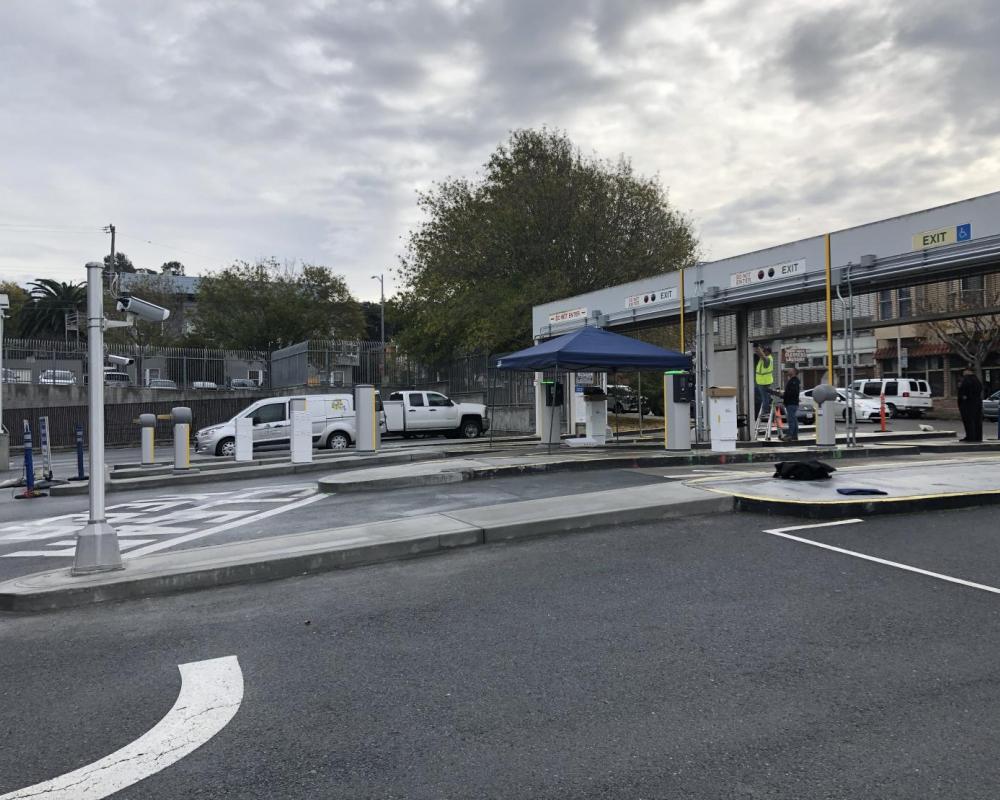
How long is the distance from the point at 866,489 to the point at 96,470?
26.9 feet

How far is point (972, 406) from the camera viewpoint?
16766mm

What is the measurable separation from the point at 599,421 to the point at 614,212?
46.4 feet

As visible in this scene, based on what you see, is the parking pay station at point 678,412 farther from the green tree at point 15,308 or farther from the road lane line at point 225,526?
the green tree at point 15,308

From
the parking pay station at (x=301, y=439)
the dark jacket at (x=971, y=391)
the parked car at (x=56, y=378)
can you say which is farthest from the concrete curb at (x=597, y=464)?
the parked car at (x=56, y=378)

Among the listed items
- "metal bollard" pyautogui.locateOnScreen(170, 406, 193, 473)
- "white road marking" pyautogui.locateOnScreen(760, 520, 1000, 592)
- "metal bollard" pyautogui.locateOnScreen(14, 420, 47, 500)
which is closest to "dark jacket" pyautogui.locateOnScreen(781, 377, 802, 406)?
"white road marking" pyautogui.locateOnScreen(760, 520, 1000, 592)

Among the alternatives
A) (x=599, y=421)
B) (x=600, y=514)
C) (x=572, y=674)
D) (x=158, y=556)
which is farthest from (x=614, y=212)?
(x=572, y=674)

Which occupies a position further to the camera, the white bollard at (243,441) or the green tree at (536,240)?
the green tree at (536,240)

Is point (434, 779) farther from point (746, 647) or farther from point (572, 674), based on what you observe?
point (746, 647)

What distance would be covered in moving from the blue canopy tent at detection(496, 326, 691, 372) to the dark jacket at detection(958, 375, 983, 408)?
6411mm

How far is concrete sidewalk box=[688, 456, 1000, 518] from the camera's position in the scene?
26.5ft

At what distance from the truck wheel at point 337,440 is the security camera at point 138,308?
14.8 meters

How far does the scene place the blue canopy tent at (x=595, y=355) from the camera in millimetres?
15172

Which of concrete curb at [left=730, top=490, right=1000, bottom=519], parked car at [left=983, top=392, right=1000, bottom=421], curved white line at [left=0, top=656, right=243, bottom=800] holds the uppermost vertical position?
parked car at [left=983, top=392, right=1000, bottom=421]

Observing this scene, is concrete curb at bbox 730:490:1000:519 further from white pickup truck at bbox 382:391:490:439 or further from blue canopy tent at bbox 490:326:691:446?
white pickup truck at bbox 382:391:490:439
